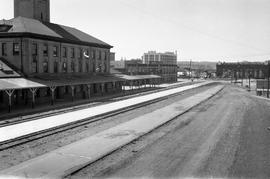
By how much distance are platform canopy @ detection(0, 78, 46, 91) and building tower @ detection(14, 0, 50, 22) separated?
803 inches

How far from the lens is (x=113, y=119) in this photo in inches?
1187

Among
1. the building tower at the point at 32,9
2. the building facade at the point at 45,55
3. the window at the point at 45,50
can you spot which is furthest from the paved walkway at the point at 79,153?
the building tower at the point at 32,9

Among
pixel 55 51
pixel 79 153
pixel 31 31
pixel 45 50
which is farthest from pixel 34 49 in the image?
pixel 79 153

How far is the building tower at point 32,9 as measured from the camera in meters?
54.8

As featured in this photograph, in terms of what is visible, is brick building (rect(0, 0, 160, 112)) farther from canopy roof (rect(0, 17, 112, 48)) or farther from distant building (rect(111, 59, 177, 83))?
distant building (rect(111, 59, 177, 83))

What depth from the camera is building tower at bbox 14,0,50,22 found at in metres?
54.8

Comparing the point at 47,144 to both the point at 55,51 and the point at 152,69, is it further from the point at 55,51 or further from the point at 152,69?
the point at 152,69

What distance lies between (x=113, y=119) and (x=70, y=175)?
16270 millimetres

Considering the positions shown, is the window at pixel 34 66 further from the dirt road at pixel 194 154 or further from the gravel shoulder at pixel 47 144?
the dirt road at pixel 194 154

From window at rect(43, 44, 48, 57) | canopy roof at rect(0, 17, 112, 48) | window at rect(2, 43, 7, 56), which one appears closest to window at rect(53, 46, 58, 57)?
canopy roof at rect(0, 17, 112, 48)

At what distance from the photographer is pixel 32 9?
54.7 m

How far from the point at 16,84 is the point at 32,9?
24877 mm

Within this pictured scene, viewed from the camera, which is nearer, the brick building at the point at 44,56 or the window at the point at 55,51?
the brick building at the point at 44,56

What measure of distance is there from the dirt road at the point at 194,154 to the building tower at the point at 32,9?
37.6m
